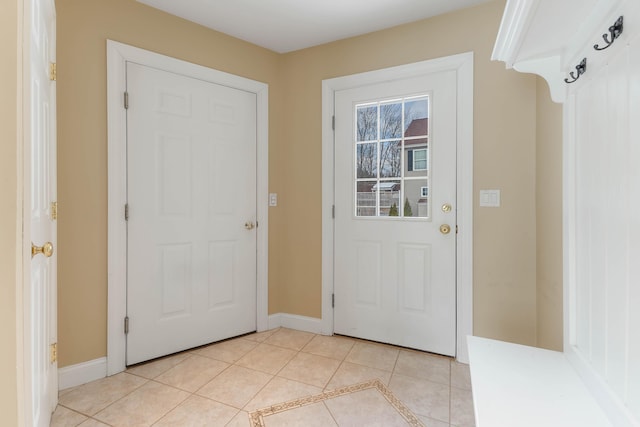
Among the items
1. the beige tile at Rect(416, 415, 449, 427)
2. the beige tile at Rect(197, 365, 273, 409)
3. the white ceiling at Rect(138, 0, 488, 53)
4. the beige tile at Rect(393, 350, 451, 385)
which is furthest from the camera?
the white ceiling at Rect(138, 0, 488, 53)

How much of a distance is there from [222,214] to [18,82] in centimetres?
171

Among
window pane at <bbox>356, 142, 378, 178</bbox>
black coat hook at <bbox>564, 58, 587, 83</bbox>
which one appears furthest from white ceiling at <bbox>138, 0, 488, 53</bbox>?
black coat hook at <bbox>564, 58, 587, 83</bbox>

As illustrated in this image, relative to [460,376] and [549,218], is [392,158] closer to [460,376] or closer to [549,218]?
[549,218]

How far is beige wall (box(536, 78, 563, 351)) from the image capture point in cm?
158

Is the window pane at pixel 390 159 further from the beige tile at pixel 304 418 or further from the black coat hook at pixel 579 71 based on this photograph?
the beige tile at pixel 304 418

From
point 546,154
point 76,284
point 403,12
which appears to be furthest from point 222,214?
point 546,154

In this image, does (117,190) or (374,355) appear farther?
(374,355)

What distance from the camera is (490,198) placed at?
6.96 ft

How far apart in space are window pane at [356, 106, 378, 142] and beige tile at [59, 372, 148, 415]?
7.33 ft

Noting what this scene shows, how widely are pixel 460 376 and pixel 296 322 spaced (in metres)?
1.36

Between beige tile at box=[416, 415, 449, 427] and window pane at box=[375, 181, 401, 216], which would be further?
window pane at box=[375, 181, 401, 216]

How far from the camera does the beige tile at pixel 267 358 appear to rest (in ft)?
7.06

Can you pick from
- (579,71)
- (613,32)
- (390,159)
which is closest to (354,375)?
(390,159)

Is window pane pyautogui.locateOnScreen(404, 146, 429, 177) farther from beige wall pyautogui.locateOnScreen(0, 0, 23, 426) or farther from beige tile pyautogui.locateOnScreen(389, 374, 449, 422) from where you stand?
beige wall pyautogui.locateOnScreen(0, 0, 23, 426)
